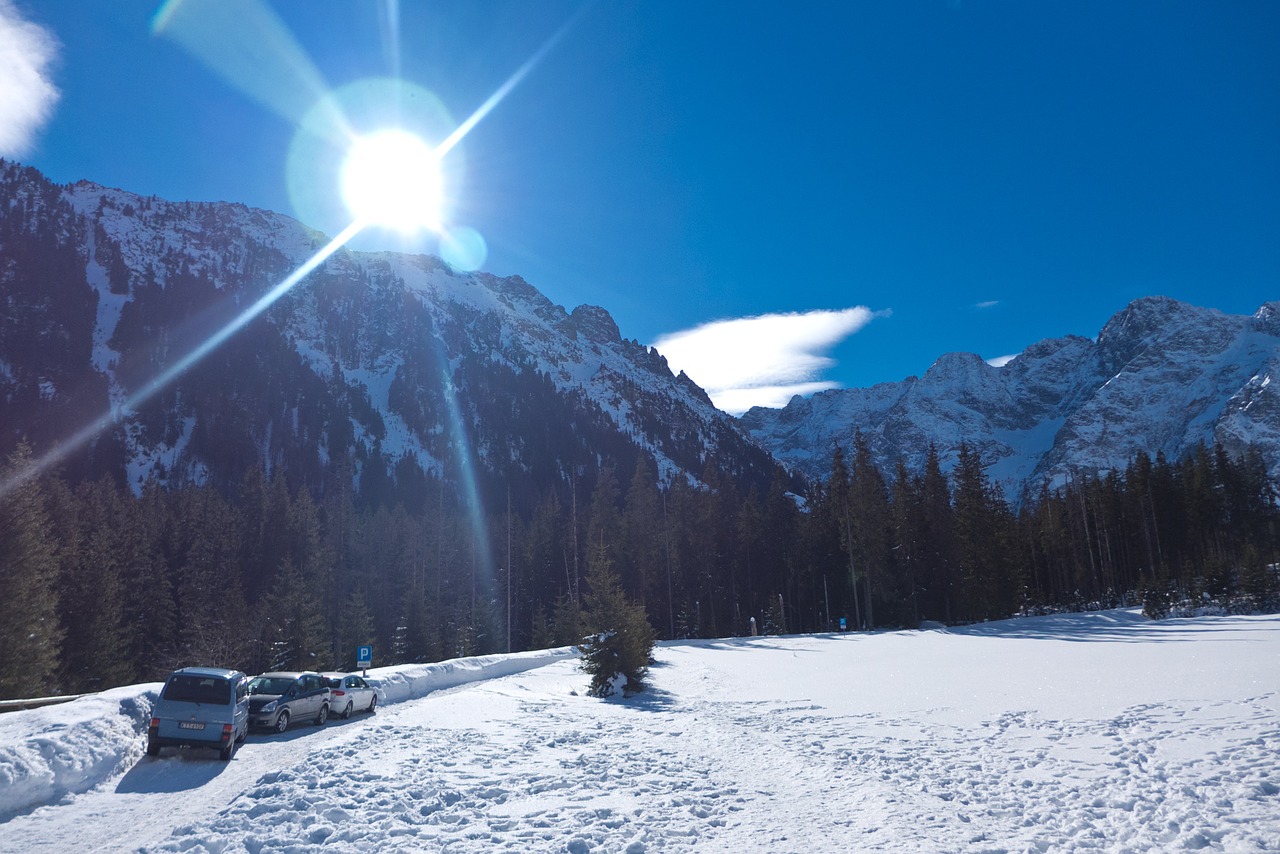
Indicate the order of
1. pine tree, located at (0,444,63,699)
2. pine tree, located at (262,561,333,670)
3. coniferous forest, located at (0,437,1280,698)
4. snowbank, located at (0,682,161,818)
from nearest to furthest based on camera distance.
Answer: snowbank, located at (0,682,161,818) → pine tree, located at (0,444,63,699) → pine tree, located at (262,561,333,670) → coniferous forest, located at (0,437,1280,698)

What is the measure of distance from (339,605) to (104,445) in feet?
344

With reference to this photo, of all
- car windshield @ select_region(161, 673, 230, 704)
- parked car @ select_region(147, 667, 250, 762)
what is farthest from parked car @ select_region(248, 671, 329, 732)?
car windshield @ select_region(161, 673, 230, 704)

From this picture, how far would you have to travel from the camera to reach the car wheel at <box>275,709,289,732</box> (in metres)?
19.2

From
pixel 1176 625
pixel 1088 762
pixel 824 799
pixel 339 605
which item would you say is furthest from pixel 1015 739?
pixel 339 605

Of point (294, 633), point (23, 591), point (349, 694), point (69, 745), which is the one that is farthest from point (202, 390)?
point (69, 745)

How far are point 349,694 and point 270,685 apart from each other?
3.30m

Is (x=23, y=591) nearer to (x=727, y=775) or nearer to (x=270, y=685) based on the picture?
(x=270, y=685)

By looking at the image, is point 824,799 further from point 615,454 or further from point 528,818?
point 615,454

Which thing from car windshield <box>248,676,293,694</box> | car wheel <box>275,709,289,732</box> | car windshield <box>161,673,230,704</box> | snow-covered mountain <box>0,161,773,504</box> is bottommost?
car wheel <box>275,709,289,732</box>

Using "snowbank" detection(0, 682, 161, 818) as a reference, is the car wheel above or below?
below

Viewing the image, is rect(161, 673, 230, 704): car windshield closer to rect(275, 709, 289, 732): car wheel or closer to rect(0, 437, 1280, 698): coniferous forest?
rect(275, 709, 289, 732): car wheel

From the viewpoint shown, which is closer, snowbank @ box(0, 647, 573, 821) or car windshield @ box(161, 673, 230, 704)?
snowbank @ box(0, 647, 573, 821)

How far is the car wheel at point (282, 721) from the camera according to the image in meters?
19.2

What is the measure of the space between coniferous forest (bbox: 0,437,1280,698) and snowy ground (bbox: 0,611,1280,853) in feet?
88.3
